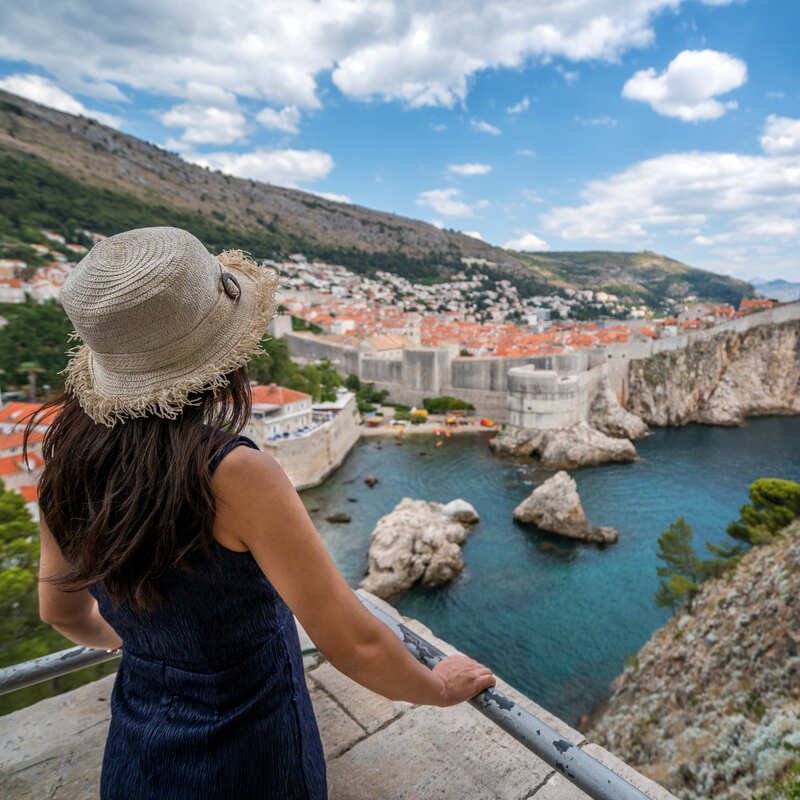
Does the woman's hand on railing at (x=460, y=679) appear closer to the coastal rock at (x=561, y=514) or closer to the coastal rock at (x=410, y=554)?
the coastal rock at (x=410, y=554)

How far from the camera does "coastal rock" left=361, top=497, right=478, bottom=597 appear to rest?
29.9 feet

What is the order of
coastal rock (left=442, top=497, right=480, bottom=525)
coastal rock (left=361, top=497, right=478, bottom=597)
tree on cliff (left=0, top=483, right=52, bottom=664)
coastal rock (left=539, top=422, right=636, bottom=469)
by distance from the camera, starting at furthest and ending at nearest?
coastal rock (left=539, top=422, right=636, bottom=469) → coastal rock (left=442, top=497, right=480, bottom=525) → coastal rock (left=361, top=497, right=478, bottom=597) → tree on cliff (left=0, top=483, right=52, bottom=664)

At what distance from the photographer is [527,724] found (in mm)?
776

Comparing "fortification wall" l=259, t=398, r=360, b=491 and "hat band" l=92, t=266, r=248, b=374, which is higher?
"hat band" l=92, t=266, r=248, b=374

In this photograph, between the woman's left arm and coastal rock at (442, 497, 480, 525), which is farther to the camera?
coastal rock at (442, 497, 480, 525)

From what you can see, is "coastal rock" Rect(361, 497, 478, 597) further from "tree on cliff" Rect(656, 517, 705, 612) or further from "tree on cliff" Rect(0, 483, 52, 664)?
"tree on cliff" Rect(0, 483, 52, 664)

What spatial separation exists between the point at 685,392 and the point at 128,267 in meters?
25.1

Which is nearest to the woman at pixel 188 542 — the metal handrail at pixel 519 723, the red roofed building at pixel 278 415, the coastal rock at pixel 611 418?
the metal handrail at pixel 519 723

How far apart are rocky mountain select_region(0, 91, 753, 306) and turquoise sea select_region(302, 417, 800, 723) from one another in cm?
2986

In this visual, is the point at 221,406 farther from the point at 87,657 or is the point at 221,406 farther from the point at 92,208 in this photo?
the point at 92,208

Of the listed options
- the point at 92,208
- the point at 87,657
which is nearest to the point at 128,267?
the point at 87,657

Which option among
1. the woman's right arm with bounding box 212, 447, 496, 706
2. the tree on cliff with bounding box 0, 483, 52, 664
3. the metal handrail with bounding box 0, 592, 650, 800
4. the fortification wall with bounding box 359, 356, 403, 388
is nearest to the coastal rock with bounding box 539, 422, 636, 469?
the fortification wall with bounding box 359, 356, 403, 388

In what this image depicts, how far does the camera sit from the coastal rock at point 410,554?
912 cm

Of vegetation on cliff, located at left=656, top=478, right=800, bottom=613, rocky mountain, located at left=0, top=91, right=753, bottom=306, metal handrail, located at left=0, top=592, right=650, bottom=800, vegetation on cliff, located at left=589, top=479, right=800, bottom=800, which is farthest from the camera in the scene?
rocky mountain, located at left=0, top=91, right=753, bottom=306
